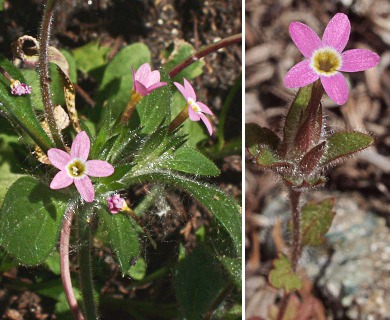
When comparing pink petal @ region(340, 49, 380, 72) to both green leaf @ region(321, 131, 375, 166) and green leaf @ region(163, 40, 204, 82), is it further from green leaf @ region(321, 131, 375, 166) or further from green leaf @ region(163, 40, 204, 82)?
green leaf @ region(163, 40, 204, 82)

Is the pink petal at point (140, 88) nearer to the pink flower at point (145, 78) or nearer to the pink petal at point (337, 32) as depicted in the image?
the pink flower at point (145, 78)

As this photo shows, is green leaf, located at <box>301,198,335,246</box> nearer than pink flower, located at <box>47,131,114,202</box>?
No

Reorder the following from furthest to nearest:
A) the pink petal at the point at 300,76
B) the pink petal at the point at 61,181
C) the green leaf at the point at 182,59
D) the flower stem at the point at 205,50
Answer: the green leaf at the point at 182,59, the flower stem at the point at 205,50, the pink petal at the point at 61,181, the pink petal at the point at 300,76

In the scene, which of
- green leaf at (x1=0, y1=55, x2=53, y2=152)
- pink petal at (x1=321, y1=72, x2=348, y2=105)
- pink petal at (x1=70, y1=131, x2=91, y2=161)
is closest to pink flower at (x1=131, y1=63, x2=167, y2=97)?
pink petal at (x1=70, y1=131, x2=91, y2=161)

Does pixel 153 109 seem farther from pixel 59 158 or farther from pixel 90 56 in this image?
pixel 90 56

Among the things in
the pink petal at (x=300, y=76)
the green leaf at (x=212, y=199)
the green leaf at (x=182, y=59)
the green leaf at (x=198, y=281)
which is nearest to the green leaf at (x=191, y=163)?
the green leaf at (x=212, y=199)

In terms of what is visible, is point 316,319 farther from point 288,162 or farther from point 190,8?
point 190,8
